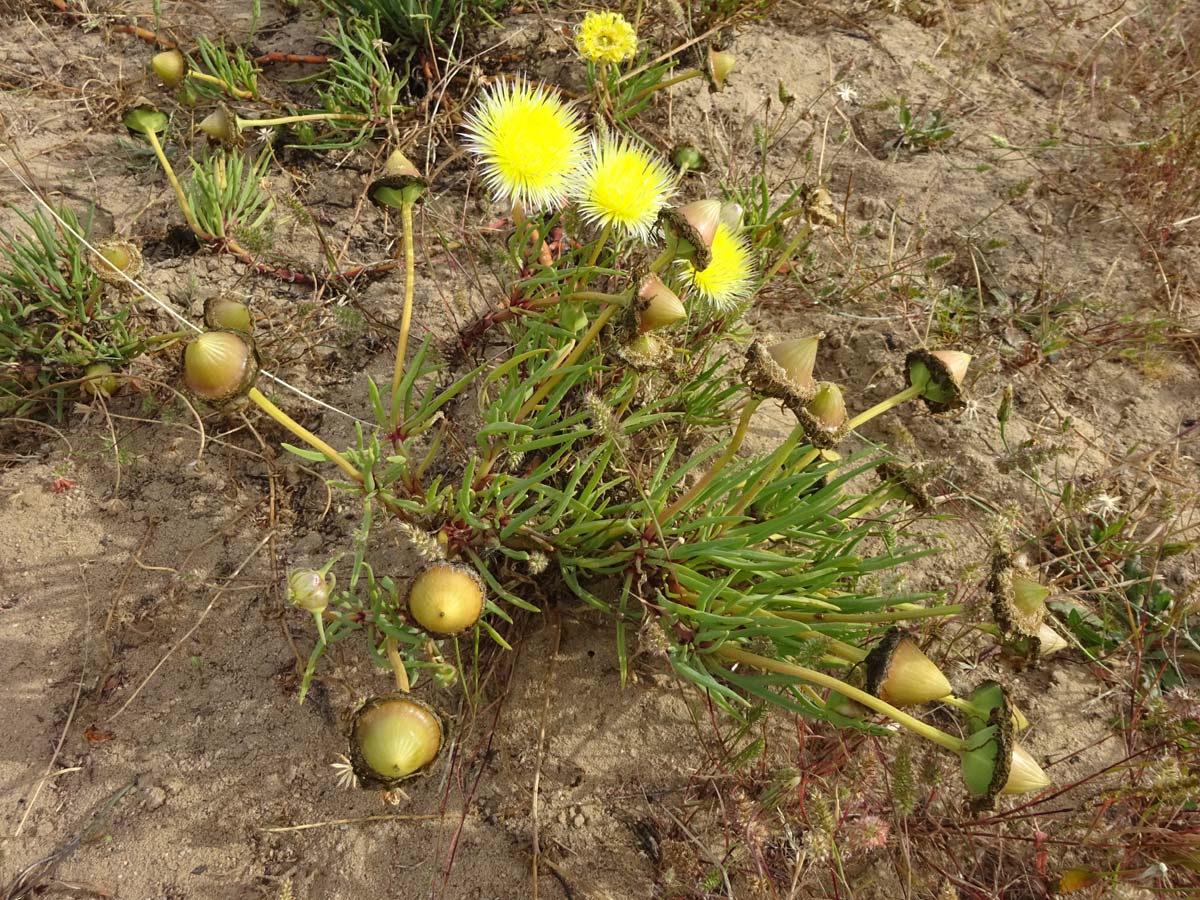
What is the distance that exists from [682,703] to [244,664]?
42.2 inches

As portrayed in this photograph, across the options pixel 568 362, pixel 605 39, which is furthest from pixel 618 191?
pixel 605 39

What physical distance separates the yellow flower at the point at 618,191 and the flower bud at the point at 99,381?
1.41 m

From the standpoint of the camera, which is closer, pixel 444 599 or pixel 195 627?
pixel 444 599

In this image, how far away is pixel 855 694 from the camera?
1.24 m

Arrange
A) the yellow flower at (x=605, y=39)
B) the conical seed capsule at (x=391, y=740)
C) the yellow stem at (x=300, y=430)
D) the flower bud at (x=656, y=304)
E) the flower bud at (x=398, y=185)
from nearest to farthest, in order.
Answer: the conical seed capsule at (x=391, y=740), the flower bud at (x=656, y=304), the yellow stem at (x=300, y=430), the flower bud at (x=398, y=185), the yellow flower at (x=605, y=39)

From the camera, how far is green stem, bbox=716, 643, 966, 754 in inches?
47.5

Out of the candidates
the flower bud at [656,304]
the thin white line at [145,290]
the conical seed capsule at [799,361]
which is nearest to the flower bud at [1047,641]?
the conical seed capsule at [799,361]

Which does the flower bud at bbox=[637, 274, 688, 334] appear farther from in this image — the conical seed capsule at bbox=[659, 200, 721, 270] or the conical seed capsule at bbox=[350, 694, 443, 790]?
the conical seed capsule at bbox=[350, 694, 443, 790]

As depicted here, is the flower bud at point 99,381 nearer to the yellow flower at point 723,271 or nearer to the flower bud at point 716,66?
the yellow flower at point 723,271

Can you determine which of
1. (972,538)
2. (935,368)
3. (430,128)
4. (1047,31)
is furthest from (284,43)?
(1047,31)

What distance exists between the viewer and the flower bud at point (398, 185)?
152 centimetres

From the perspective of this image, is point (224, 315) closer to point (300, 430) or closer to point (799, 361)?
point (300, 430)

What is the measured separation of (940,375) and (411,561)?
4.34ft

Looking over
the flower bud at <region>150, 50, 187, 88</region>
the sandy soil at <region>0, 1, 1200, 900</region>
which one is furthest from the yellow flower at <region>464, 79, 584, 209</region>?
the flower bud at <region>150, 50, 187, 88</region>
